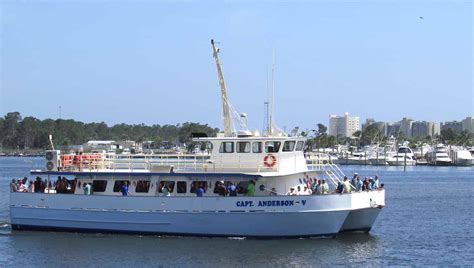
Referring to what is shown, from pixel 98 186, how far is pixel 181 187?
4.15 m

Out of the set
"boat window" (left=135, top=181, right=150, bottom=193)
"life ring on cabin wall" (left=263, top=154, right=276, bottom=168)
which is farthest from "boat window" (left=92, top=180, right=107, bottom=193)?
"life ring on cabin wall" (left=263, top=154, right=276, bottom=168)

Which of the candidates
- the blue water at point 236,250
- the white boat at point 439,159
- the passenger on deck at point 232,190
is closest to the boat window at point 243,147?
the passenger on deck at point 232,190

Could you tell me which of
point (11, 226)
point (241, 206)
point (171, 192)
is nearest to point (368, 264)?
point (241, 206)

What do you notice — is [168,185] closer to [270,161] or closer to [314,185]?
[270,161]

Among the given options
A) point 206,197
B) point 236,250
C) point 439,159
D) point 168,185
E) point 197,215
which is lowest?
point 236,250

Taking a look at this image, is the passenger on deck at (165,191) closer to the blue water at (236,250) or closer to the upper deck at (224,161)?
the upper deck at (224,161)

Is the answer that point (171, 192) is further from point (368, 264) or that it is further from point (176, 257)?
point (368, 264)

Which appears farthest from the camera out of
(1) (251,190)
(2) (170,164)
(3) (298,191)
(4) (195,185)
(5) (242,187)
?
(2) (170,164)

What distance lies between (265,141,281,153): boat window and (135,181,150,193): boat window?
569cm

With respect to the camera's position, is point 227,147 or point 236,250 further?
point 227,147

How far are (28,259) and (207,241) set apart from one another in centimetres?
758

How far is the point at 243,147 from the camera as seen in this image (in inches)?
1499

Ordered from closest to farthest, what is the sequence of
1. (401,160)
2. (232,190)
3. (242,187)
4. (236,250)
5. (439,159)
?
(236,250)
(232,190)
(242,187)
(401,160)
(439,159)

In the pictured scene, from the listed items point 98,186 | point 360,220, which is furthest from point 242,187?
point 98,186
